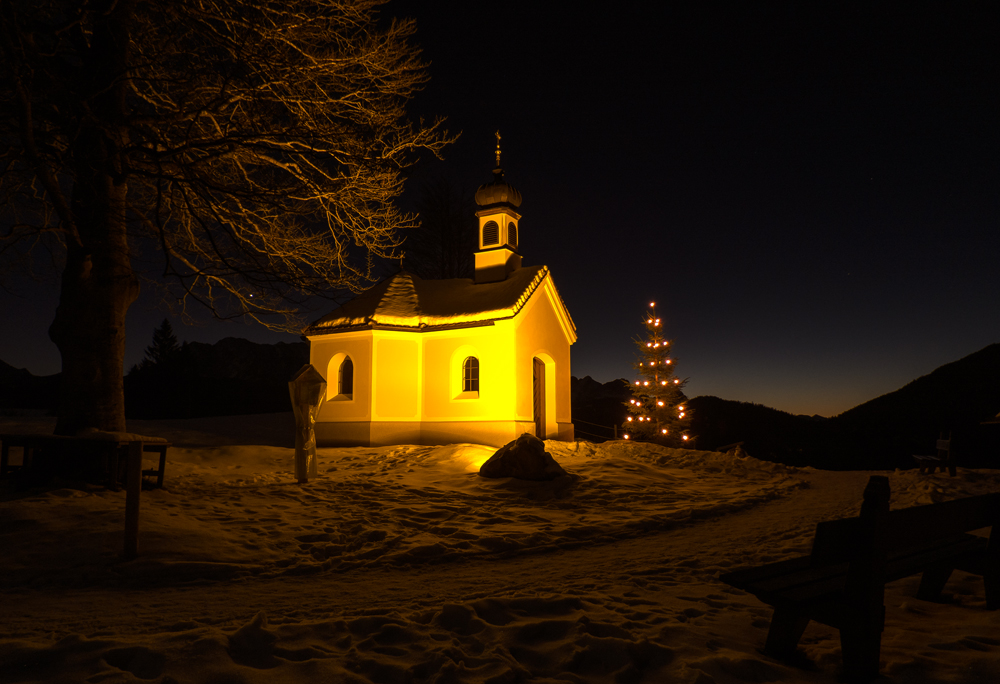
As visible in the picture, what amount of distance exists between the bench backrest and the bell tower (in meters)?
17.5

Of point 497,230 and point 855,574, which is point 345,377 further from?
point 855,574

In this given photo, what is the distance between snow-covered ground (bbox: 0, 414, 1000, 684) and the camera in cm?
360

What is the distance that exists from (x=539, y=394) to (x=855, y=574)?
666 inches

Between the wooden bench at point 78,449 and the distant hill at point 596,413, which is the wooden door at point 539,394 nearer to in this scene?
the distant hill at point 596,413

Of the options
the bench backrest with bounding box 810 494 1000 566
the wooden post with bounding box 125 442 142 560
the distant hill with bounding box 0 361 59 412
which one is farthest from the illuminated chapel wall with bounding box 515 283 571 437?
the distant hill with bounding box 0 361 59 412

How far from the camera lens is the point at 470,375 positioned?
19109 millimetres

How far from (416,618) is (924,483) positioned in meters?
12.1

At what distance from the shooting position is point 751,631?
4.36m

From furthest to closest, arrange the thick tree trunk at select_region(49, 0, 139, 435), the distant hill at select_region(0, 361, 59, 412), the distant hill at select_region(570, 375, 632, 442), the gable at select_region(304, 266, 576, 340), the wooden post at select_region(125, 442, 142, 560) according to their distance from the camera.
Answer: the distant hill at select_region(570, 375, 632, 442)
the distant hill at select_region(0, 361, 59, 412)
the gable at select_region(304, 266, 576, 340)
the thick tree trunk at select_region(49, 0, 139, 435)
the wooden post at select_region(125, 442, 142, 560)

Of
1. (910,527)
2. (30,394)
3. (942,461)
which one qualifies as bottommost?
(942,461)

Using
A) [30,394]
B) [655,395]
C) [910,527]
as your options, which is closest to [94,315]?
[910,527]

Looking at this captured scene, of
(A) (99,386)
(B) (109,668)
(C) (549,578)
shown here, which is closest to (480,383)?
(A) (99,386)

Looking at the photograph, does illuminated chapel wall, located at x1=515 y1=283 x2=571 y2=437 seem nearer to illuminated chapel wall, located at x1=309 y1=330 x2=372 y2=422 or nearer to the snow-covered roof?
the snow-covered roof

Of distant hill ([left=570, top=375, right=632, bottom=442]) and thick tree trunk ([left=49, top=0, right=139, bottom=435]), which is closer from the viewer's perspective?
thick tree trunk ([left=49, top=0, right=139, bottom=435])
